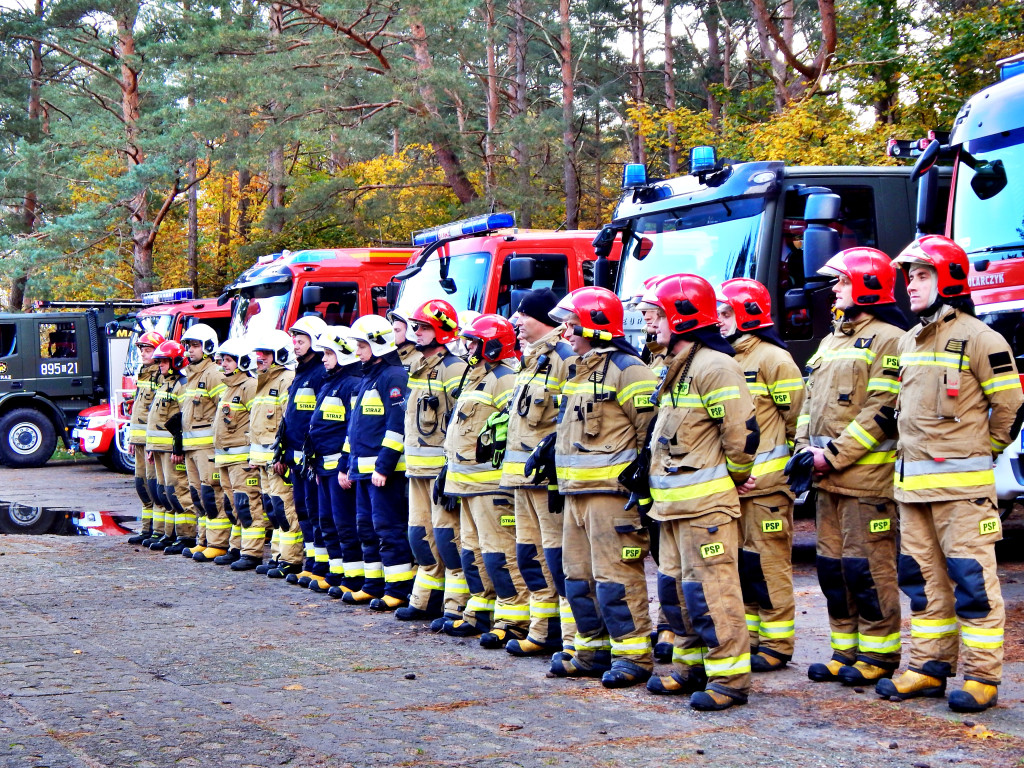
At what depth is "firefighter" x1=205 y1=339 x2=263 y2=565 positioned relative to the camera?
11.3 meters

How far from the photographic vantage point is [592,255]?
13.2 meters

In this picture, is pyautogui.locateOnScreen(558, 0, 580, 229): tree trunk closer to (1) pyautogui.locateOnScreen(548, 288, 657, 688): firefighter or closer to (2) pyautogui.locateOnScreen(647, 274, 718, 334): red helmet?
(1) pyautogui.locateOnScreen(548, 288, 657, 688): firefighter

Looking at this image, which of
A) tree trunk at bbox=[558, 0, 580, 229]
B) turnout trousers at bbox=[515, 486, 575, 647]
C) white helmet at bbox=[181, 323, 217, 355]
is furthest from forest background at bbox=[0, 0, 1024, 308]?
turnout trousers at bbox=[515, 486, 575, 647]

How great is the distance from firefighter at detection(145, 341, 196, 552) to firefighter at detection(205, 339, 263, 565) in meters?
0.80

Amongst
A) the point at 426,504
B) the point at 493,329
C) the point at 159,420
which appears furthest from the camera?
the point at 159,420

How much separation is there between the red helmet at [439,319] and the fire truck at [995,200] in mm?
3681

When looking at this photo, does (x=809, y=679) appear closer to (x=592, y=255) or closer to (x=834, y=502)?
(x=834, y=502)

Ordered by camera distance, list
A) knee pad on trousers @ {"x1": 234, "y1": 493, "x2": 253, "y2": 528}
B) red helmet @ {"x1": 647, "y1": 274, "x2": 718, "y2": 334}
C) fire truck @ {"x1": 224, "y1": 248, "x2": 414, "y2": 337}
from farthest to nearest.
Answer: fire truck @ {"x1": 224, "y1": 248, "x2": 414, "y2": 337} → knee pad on trousers @ {"x1": 234, "y1": 493, "x2": 253, "y2": 528} → red helmet @ {"x1": 647, "y1": 274, "x2": 718, "y2": 334}

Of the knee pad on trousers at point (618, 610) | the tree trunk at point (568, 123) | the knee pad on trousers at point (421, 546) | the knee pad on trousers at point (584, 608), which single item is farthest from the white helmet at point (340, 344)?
the tree trunk at point (568, 123)

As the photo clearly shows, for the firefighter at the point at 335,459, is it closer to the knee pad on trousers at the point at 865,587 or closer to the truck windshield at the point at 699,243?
the truck windshield at the point at 699,243

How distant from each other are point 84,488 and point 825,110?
41.1ft

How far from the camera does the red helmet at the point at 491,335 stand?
802cm

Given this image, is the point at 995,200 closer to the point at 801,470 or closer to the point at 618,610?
the point at 801,470

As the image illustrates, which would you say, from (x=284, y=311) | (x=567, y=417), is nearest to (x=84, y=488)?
(x=284, y=311)
